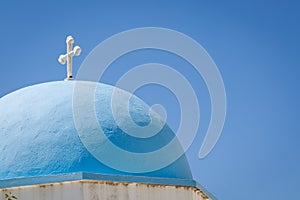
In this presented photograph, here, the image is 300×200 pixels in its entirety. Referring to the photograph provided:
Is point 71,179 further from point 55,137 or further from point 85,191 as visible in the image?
point 55,137

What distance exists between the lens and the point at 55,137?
8.59 metres

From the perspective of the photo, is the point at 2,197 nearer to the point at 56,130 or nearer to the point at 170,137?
the point at 56,130

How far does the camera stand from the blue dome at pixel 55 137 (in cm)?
844

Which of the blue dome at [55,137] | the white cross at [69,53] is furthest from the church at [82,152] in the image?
the white cross at [69,53]

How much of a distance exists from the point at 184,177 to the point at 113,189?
1.29 m

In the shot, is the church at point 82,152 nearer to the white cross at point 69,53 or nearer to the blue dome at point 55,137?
the blue dome at point 55,137

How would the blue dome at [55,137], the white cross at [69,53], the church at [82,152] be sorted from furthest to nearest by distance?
the white cross at [69,53]
the blue dome at [55,137]
the church at [82,152]

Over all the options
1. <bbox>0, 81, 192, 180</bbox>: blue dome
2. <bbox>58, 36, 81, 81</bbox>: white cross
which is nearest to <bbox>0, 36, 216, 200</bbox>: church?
<bbox>0, 81, 192, 180</bbox>: blue dome

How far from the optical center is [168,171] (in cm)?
898

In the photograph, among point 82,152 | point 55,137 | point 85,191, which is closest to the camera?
point 85,191

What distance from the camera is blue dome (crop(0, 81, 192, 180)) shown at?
8.44 m

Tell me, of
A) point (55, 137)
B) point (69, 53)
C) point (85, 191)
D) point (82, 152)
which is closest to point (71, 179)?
point (85, 191)

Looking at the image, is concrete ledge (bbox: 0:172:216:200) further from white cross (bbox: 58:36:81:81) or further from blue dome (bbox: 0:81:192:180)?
white cross (bbox: 58:36:81:81)

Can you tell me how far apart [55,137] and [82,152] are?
377 millimetres
